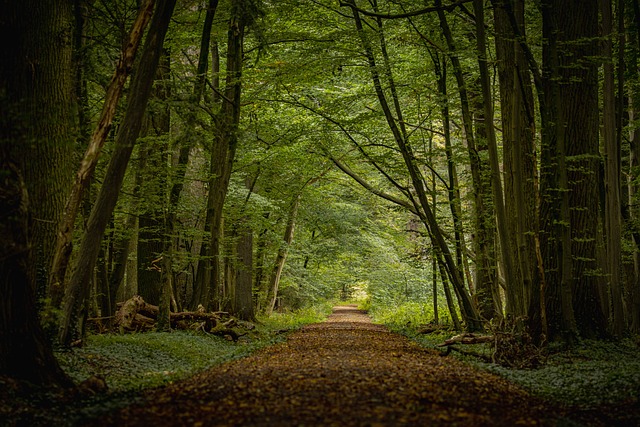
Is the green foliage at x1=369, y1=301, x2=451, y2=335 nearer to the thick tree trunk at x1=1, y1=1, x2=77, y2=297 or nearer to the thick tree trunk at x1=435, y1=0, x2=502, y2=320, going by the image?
the thick tree trunk at x1=435, y1=0, x2=502, y2=320

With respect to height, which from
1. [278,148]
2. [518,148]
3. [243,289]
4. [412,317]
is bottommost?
[412,317]

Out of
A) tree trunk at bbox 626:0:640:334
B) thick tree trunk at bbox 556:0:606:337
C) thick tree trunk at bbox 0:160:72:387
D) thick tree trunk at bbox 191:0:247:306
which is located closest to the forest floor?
thick tree trunk at bbox 0:160:72:387

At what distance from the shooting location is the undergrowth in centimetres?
521

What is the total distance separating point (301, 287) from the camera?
2645 centimetres

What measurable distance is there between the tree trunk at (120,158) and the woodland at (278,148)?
0.08 ft

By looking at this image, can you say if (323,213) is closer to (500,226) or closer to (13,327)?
(500,226)

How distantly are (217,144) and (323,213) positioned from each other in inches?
412

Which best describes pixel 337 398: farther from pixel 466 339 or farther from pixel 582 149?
pixel 582 149

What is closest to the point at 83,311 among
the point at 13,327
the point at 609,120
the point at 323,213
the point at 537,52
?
the point at 13,327

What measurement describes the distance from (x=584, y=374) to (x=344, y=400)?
3.47 meters

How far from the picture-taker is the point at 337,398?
14.1 ft

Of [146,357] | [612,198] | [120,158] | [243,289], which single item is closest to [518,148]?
[612,198]

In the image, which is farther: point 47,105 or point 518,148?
point 518,148

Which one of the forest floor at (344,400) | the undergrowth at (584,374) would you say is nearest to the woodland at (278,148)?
the undergrowth at (584,374)
